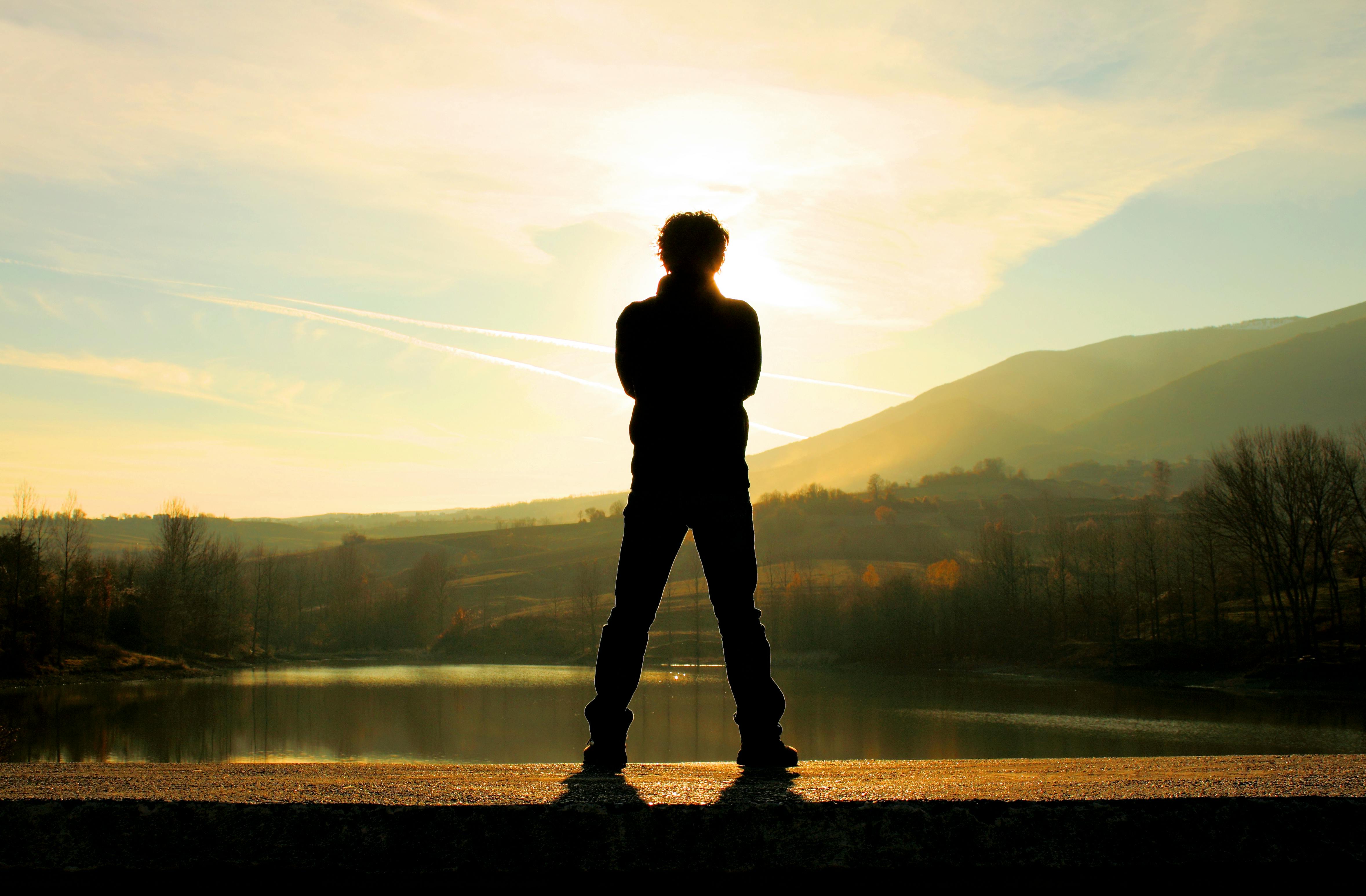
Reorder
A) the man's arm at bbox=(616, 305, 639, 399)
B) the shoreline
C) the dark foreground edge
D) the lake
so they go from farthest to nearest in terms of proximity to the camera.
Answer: the shoreline, the lake, the man's arm at bbox=(616, 305, 639, 399), the dark foreground edge

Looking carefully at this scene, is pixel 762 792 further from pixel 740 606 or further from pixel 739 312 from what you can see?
pixel 739 312

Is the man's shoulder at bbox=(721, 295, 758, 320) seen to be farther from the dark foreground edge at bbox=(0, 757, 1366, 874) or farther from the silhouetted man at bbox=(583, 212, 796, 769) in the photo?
the dark foreground edge at bbox=(0, 757, 1366, 874)

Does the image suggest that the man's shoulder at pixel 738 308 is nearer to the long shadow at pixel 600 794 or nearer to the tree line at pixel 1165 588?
the long shadow at pixel 600 794

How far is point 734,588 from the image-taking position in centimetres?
444

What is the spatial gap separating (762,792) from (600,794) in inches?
19.5

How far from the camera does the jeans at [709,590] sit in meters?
4.40

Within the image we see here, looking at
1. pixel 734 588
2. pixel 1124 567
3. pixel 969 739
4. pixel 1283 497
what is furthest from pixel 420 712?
pixel 1124 567

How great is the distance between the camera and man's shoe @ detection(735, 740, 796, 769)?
4320 millimetres

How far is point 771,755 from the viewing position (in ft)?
14.2

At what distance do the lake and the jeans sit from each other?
12.3 m

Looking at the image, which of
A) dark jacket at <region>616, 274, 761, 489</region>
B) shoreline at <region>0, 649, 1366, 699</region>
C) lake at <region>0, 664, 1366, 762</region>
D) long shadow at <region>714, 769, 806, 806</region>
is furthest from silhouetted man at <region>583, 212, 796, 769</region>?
shoreline at <region>0, 649, 1366, 699</region>

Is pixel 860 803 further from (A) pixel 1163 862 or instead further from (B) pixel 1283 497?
(B) pixel 1283 497

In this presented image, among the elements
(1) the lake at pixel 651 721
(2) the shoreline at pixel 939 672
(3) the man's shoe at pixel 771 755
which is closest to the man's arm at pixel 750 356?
(3) the man's shoe at pixel 771 755

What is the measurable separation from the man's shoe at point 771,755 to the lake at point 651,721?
1231 cm
